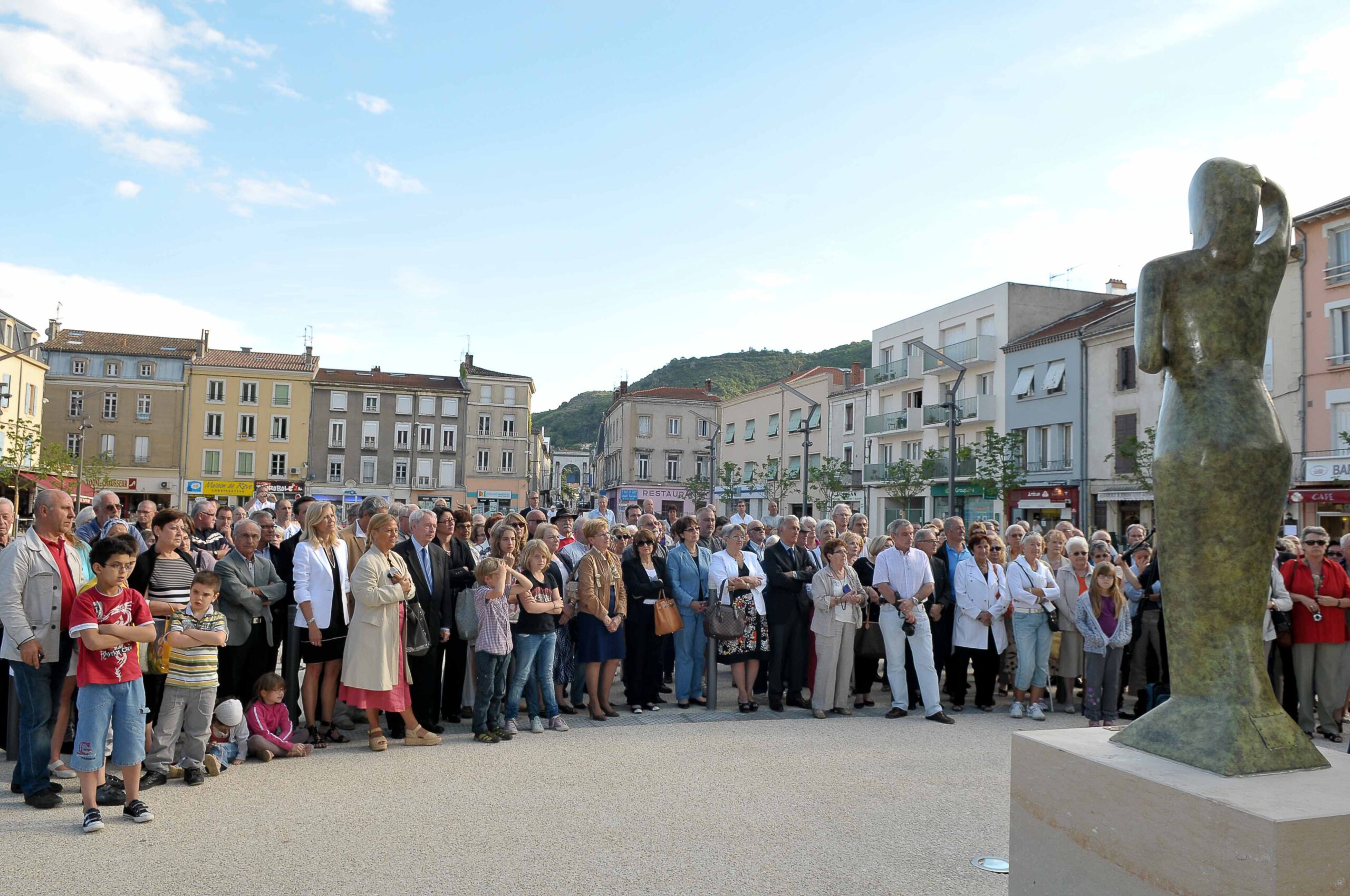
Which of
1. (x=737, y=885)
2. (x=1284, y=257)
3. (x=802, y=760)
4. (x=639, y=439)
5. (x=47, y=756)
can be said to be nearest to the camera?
(x=1284, y=257)

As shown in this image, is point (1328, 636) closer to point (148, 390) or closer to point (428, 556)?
point (428, 556)

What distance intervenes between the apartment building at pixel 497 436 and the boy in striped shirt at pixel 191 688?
192 feet

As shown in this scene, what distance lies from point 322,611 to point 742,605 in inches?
153

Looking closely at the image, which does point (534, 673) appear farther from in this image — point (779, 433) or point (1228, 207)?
point (779, 433)

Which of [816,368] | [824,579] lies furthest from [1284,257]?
[816,368]

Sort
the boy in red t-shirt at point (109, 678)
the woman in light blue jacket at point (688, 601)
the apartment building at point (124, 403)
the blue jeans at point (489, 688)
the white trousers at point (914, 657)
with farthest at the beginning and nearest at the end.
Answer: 1. the apartment building at point (124, 403)
2. the woman in light blue jacket at point (688, 601)
3. the white trousers at point (914, 657)
4. the blue jeans at point (489, 688)
5. the boy in red t-shirt at point (109, 678)

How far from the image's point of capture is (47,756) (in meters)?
5.54

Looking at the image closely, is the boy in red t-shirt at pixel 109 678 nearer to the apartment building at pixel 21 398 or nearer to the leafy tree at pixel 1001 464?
the leafy tree at pixel 1001 464

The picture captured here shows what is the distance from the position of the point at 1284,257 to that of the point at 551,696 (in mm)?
6246

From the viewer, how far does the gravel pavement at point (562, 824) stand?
14.6 ft

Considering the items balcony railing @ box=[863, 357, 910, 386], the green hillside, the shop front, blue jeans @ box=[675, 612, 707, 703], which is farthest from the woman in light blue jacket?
the green hillside

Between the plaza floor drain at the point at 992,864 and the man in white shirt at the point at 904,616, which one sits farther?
the man in white shirt at the point at 904,616

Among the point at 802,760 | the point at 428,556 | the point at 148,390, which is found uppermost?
the point at 148,390

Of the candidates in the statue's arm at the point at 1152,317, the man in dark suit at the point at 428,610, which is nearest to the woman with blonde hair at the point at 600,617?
the man in dark suit at the point at 428,610
